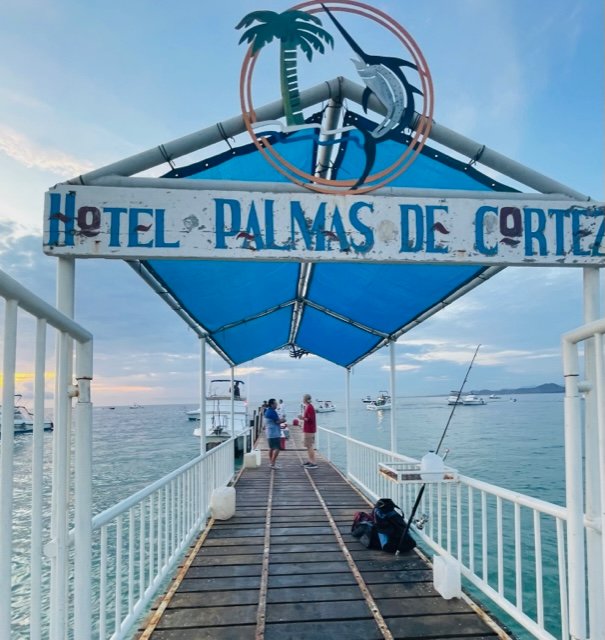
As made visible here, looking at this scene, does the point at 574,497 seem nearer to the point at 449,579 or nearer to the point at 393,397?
the point at 449,579

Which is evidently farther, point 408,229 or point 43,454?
point 408,229

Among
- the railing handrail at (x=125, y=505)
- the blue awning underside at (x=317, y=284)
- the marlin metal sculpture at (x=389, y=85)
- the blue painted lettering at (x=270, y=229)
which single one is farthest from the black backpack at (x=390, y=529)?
the marlin metal sculpture at (x=389, y=85)

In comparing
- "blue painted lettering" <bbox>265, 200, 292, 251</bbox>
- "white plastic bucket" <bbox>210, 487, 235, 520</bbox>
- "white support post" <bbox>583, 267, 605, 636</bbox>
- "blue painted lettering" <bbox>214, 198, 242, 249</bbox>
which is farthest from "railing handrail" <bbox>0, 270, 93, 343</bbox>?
"white plastic bucket" <bbox>210, 487, 235, 520</bbox>

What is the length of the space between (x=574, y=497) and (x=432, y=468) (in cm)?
165

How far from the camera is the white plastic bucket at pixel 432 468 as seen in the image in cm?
351

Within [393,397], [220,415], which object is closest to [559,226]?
[393,397]

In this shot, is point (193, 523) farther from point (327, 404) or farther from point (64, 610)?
point (327, 404)

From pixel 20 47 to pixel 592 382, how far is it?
4.07 meters

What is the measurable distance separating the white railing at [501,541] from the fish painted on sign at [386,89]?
6.83 feet

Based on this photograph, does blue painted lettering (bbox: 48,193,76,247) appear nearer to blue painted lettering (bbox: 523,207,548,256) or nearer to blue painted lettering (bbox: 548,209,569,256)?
blue painted lettering (bbox: 523,207,548,256)

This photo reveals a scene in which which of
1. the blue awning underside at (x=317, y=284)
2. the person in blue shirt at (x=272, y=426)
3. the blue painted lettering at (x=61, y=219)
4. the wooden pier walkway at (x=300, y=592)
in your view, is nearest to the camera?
the blue painted lettering at (x=61, y=219)

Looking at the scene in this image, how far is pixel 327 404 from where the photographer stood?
77.4 m

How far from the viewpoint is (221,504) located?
5742 mm

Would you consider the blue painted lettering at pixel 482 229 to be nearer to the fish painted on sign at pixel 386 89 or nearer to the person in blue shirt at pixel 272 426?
the fish painted on sign at pixel 386 89
